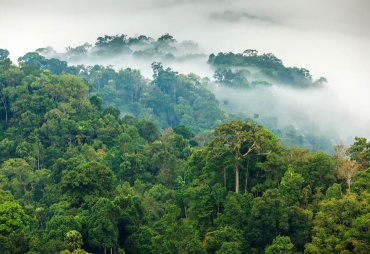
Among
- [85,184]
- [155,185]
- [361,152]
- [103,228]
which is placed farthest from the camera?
[155,185]

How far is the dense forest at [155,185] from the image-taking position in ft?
94.3

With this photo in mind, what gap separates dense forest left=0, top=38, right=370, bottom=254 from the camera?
28734 millimetres

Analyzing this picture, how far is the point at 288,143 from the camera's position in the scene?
70.6 meters

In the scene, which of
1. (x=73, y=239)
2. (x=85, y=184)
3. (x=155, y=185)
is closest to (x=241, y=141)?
(x=85, y=184)

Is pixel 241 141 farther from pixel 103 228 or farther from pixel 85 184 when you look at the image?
pixel 85 184

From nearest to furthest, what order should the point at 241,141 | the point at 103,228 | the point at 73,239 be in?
the point at 73,239, the point at 103,228, the point at 241,141

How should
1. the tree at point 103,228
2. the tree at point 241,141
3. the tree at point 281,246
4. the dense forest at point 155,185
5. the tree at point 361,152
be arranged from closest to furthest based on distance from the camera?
the tree at point 281,246, the dense forest at point 155,185, the tree at point 103,228, the tree at point 361,152, the tree at point 241,141

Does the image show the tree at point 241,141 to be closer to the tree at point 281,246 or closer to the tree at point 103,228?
the tree at point 281,246

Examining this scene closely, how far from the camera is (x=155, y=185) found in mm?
41312

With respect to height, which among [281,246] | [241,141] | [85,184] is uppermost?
[241,141]

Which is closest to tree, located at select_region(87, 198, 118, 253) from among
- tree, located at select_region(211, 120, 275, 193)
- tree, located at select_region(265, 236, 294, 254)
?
tree, located at select_region(211, 120, 275, 193)

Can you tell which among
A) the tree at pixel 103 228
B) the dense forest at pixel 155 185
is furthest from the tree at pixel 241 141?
the tree at pixel 103 228

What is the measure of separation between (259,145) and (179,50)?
81676 millimetres

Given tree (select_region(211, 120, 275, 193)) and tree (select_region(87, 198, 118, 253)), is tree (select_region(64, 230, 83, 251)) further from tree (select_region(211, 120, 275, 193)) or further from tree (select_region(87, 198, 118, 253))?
tree (select_region(211, 120, 275, 193))
